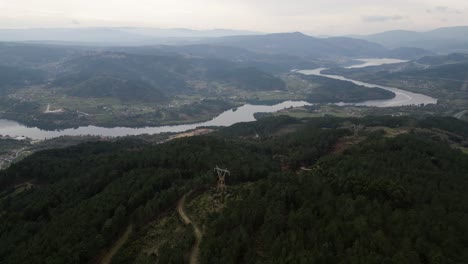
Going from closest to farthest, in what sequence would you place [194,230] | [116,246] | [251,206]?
[194,230], [251,206], [116,246]

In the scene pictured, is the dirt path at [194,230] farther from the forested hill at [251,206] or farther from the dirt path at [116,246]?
the dirt path at [116,246]

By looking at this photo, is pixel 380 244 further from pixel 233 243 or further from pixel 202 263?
pixel 202 263

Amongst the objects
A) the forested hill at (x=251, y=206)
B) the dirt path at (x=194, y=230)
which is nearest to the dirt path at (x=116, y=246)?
the forested hill at (x=251, y=206)

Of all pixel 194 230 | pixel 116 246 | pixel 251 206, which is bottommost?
pixel 116 246

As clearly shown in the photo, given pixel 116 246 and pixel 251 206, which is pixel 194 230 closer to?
pixel 251 206

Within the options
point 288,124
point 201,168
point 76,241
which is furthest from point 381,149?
point 288,124

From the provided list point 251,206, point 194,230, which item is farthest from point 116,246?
point 251,206

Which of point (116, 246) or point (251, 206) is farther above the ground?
point (251, 206)
